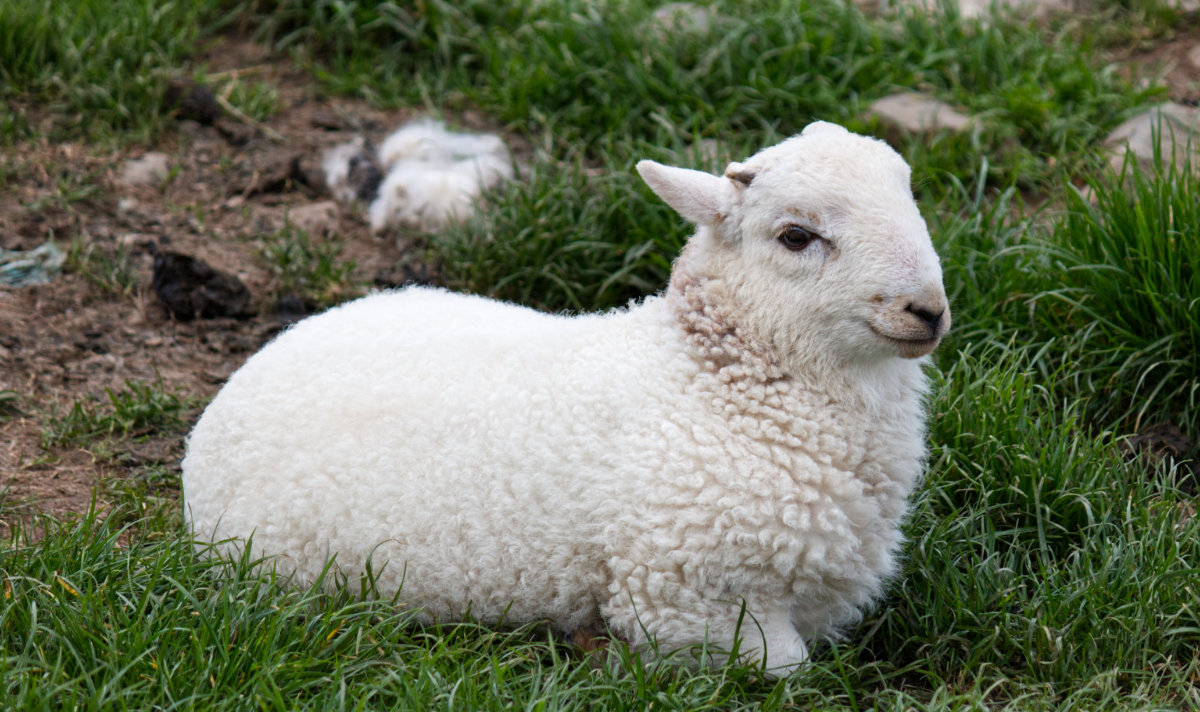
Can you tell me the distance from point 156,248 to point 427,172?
138cm

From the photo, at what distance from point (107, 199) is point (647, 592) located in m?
4.08

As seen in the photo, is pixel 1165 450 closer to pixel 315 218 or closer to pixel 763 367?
pixel 763 367

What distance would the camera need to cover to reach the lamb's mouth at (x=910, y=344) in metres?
3.16

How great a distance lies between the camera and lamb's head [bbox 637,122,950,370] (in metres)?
3.14

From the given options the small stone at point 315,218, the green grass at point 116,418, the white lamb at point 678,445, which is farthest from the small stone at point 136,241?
the white lamb at point 678,445

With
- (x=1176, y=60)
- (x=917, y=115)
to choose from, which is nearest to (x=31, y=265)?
(x=917, y=115)

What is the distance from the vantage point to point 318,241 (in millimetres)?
5961

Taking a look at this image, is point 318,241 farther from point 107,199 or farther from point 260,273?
point 107,199

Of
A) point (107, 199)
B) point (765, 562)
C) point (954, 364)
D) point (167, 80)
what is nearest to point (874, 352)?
point (765, 562)

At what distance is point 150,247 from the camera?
5.69 m

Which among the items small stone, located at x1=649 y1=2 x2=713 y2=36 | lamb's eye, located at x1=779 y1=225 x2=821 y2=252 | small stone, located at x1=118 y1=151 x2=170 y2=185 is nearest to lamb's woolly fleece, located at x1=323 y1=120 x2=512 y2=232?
small stone, located at x1=118 y1=151 x2=170 y2=185

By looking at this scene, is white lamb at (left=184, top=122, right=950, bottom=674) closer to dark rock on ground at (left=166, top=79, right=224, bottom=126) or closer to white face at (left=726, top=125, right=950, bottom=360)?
white face at (left=726, top=125, right=950, bottom=360)

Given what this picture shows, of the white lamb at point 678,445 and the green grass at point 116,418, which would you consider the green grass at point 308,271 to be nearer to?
the green grass at point 116,418

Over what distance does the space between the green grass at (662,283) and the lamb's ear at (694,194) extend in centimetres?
122
